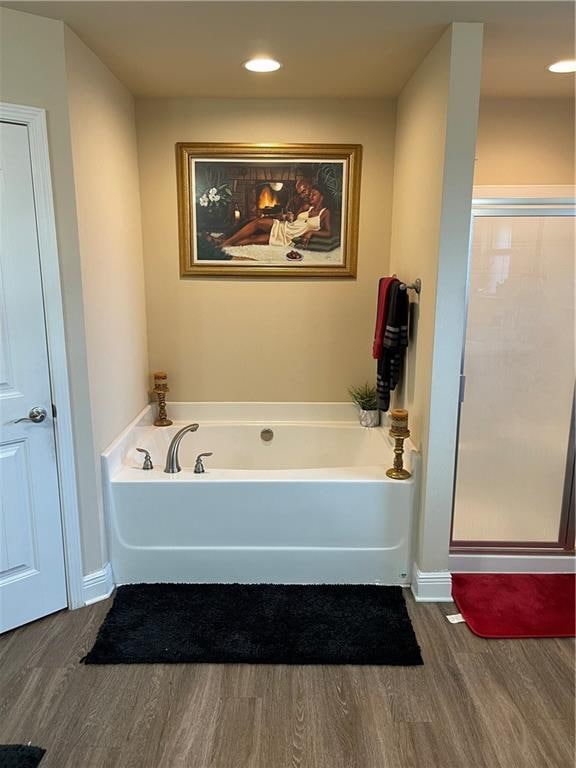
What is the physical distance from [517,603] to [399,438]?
37.2 inches

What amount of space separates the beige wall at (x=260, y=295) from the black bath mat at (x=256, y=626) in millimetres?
1281

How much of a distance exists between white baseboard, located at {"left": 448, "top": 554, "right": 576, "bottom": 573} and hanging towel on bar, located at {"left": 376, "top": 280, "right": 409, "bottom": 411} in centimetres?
96

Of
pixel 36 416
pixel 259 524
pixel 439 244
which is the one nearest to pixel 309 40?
pixel 439 244

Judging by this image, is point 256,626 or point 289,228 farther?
point 289,228

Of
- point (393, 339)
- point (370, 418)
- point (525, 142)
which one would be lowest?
point (370, 418)

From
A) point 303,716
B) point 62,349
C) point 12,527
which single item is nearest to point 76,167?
point 62,349

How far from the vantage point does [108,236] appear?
2551 mm

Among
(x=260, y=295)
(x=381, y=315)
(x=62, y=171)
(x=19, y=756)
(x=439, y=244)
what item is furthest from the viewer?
(x=260, y=295)

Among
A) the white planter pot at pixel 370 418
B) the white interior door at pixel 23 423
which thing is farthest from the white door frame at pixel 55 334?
the white planter pot at pixel 370 418

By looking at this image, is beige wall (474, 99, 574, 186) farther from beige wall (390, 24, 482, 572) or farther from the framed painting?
the framed painting

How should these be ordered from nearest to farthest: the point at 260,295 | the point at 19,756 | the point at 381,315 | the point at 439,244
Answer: the point at 19,756 < the point at 439,244 < the point at 381,315 < the point at 260,295

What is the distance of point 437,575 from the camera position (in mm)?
2488

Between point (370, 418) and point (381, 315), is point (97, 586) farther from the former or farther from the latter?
point (381, 315)

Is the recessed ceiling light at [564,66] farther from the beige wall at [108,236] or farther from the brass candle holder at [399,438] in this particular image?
the beige wall at [108,236]
